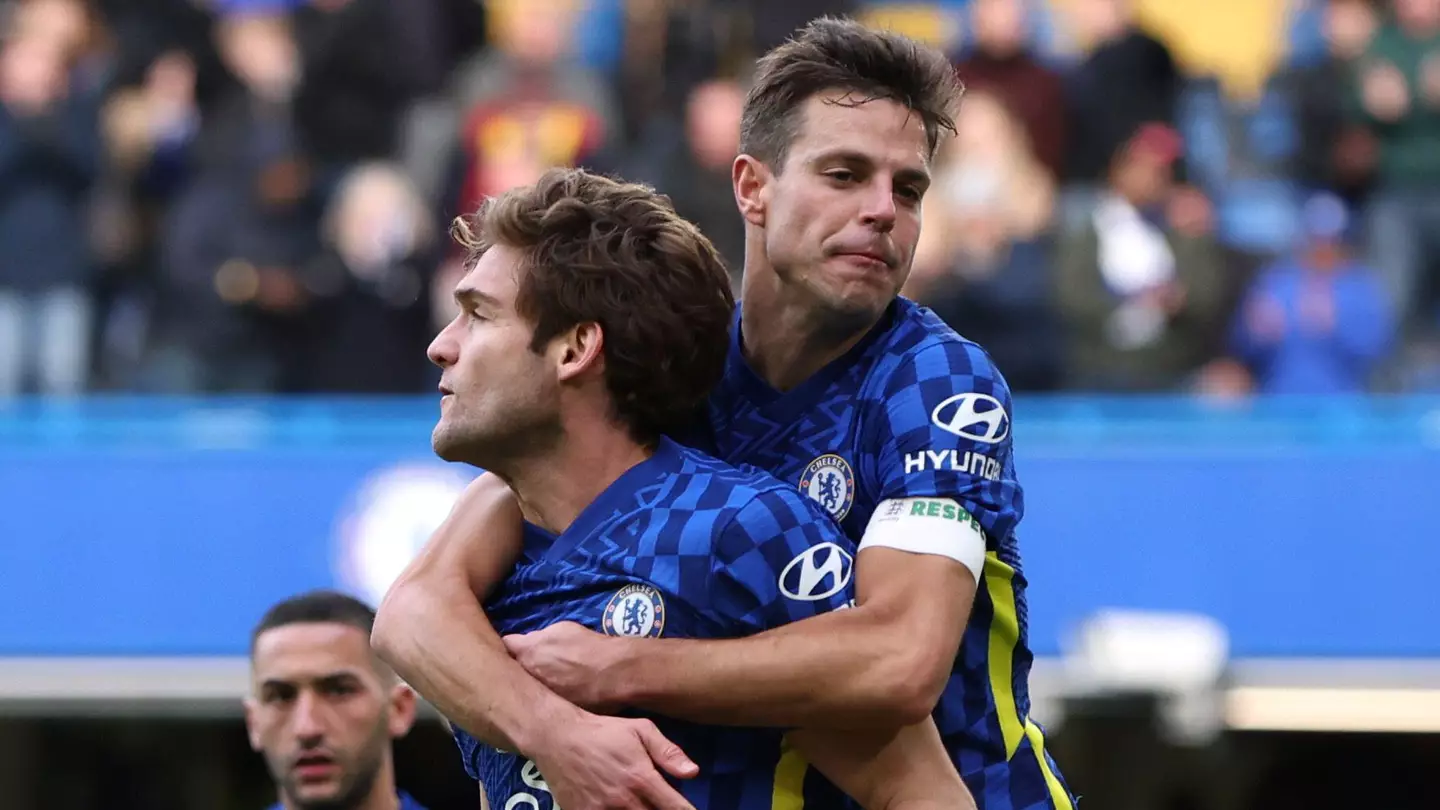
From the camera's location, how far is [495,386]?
10.7 ft

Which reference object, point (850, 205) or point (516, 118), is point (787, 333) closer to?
point (850, 205)

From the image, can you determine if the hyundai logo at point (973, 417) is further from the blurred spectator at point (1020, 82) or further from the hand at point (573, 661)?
the blurred spectator at point (1020, 82)

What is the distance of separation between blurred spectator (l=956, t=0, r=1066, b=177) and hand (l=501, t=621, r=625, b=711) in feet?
22.5

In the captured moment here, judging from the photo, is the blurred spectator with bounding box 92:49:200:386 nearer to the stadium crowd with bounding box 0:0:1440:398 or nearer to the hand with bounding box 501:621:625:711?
the stadium crowd with bounding box 0:0:1440:398

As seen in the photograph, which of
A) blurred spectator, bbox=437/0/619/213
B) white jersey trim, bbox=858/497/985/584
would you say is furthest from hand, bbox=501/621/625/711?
blurred spectator, bbox=437/0/619/213

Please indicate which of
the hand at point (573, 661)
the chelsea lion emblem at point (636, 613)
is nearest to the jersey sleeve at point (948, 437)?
the chelsea lion emblem at point (636, 613)

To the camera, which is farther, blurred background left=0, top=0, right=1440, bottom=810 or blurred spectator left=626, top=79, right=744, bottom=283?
blurred spectator left=626, top=79, right=744, bottom=283

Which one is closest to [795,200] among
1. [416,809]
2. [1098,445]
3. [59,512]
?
[416,809]

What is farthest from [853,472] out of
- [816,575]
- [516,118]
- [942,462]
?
[516,118]

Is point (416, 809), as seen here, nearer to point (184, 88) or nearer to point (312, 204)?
point (312, 204)

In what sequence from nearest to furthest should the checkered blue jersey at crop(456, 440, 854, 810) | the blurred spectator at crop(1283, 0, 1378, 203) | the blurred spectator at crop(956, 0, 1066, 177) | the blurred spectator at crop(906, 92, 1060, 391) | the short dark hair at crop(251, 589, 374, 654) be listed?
the checkered blue jersey at crop(456, 440, 854, 810) → the short dark hair at crop(251, 589, 374, 654) → the blurred spectator at crop(906, 92, 1060, 391) → the blurred spectator at crop(956, 0, 1066, 177) → the blurred spectator at crop(1283, 0, 1378, 203)

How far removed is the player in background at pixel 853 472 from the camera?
3.01 m

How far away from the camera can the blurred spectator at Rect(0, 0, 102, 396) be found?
368 inches

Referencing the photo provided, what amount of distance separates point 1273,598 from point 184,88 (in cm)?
550
